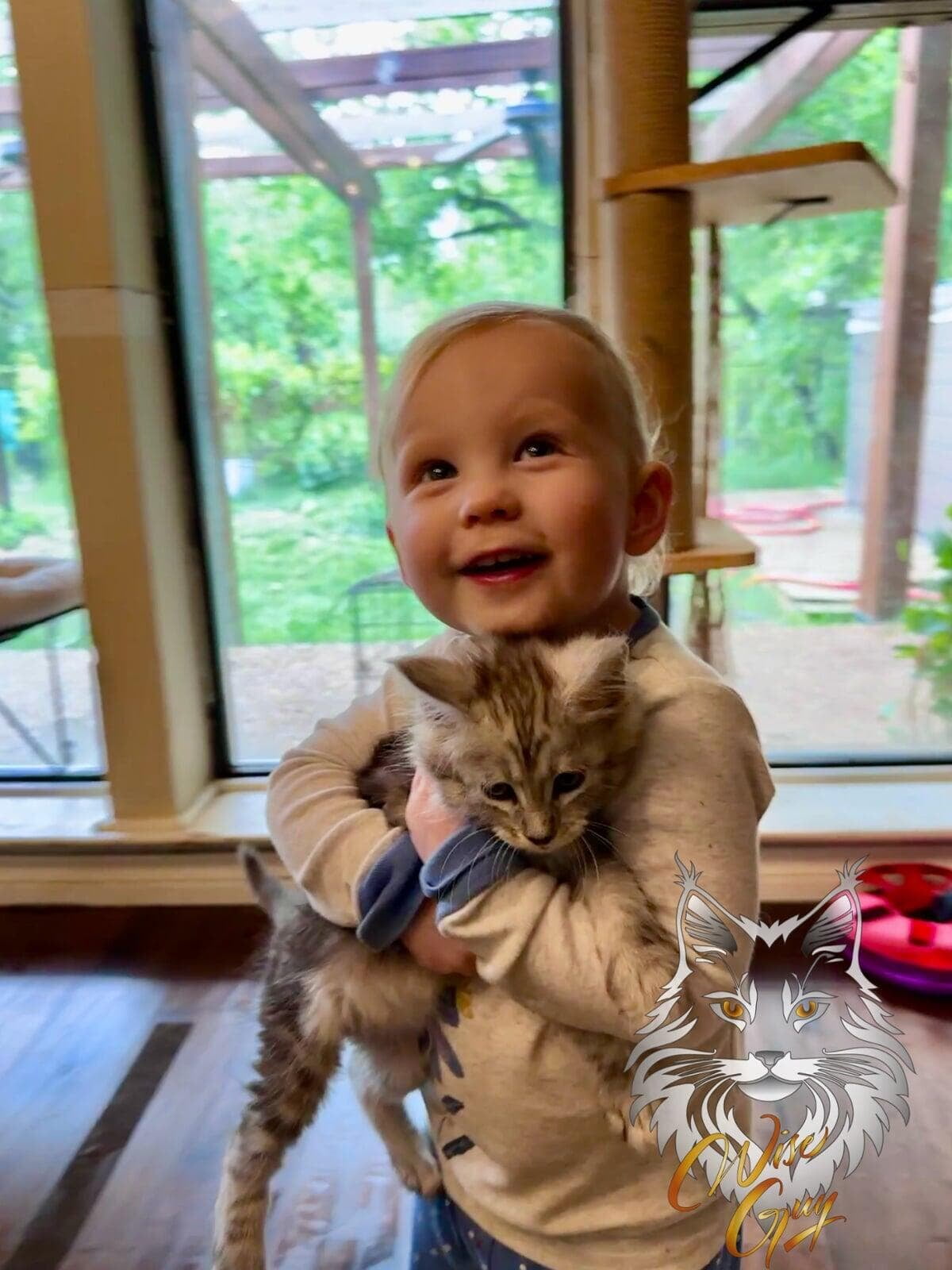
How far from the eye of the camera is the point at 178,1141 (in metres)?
1.44

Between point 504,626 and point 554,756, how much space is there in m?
0.12

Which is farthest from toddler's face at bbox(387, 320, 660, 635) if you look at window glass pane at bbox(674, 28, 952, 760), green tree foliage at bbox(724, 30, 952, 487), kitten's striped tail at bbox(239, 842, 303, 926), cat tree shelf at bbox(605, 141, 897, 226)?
green tree foliage at bbox(724, 30, 952, 487)

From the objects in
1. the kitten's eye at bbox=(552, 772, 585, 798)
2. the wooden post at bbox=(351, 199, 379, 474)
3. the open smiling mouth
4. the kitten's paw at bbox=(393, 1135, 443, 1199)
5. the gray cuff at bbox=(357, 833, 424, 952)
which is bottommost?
the kitten's paw at bbox=(393, 1135, 443, 1199)

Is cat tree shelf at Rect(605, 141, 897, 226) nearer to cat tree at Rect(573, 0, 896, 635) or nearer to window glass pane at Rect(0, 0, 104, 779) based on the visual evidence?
cat tree at Rect(573, 0, 896, 635)

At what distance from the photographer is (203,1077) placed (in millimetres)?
1570

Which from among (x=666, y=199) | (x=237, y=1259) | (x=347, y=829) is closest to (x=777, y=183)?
(x=666, y=199)

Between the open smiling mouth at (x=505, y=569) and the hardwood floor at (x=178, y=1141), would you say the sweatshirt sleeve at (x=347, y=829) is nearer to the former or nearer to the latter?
the open smiling mouth at (x=505, y=569)

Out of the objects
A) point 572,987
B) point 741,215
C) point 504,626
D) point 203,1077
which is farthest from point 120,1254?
point 741,215

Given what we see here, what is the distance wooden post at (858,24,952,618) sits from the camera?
73.8 inches

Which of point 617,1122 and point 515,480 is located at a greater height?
point 515,480

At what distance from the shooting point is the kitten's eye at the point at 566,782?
75 centimetres

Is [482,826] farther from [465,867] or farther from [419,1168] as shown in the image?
[419,1168]

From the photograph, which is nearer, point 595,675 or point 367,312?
point 595,675
